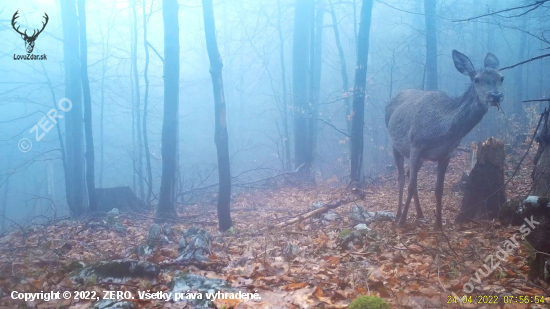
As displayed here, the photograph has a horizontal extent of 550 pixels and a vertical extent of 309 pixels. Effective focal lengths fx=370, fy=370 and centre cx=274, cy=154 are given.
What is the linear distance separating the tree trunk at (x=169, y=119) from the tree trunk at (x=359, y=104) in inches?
216

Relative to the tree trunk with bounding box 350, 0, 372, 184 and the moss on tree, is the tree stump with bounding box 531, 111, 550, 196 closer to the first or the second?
the moss on tree

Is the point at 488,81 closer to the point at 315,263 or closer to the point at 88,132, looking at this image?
the point at 315,263

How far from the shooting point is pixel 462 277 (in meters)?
3.74

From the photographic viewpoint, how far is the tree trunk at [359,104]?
1173cm

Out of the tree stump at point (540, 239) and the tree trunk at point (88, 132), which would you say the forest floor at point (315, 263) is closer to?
the tree stump at point (540, 239)

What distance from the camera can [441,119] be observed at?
20.0 ft

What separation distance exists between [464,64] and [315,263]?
382 cm

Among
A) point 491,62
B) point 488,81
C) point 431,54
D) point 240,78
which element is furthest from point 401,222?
point 240,78

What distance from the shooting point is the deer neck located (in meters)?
5.51

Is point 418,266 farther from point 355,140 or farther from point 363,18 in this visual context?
point 363,18

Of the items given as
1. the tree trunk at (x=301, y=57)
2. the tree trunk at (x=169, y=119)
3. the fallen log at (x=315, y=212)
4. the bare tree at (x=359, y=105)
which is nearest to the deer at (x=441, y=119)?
the fallen log at (x=315, y=212)

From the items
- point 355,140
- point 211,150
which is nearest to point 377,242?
point 355,140
